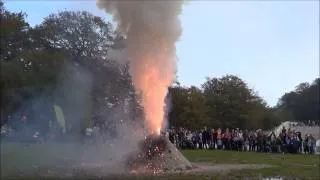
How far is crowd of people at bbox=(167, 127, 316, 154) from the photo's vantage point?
3688 centimetres

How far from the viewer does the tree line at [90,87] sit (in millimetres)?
18250

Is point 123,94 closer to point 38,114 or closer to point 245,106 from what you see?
point 38,114

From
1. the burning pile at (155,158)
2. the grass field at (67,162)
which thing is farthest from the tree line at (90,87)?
the burning pile at (155,158)

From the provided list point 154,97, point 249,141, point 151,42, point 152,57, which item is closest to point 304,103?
point 249,141

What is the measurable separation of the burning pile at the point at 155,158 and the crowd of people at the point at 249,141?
13.3 m

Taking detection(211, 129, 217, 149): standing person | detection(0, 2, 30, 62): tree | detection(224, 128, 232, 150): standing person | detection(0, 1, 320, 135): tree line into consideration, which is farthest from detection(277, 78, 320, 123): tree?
detection(0, 2, 30, 62): tree

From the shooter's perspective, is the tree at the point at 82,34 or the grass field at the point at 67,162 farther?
the tree at the point at 82,34

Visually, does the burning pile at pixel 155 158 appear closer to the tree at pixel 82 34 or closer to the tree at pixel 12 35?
the tree at pixel 12 35

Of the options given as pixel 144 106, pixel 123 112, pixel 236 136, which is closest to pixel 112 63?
pixel 123 112

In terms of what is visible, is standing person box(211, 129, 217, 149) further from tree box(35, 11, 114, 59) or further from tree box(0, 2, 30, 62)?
tree box(0, 2, 30, 62)

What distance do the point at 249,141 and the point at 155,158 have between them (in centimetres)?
1949

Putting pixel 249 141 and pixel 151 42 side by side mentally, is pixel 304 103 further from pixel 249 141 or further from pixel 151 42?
pixel 151 42

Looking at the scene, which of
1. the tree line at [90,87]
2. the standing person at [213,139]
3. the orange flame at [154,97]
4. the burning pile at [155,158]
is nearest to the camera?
the tree line at [90,87]

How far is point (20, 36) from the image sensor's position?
864 inches
